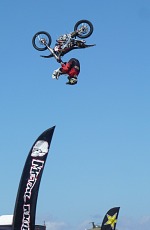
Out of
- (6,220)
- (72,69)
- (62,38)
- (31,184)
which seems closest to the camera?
(31,184)

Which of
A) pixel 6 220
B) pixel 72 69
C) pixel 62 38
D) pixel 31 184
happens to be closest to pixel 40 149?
pixel 31 184

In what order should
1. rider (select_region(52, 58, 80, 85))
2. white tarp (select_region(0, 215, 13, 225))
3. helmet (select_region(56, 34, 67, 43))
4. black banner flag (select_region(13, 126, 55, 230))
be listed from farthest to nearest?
white tarp (select_region(0, 215, 13, 225)) < helmet (select_region(56, 34, 67, 43)) < rider (select_region(52, 58, 80, 85)) < black banner flag (select_region(13, 126, 55, 230))

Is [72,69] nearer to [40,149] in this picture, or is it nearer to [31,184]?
[40,149]

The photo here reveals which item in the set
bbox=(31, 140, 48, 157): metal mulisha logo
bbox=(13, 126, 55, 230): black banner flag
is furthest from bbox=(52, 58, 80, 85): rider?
bbox=(31, 140, 48, 157): metal mulisha logo

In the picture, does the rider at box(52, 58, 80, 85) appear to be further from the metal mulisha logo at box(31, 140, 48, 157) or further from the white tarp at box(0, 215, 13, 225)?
the white tarp at box(0, 215, 13, 225)

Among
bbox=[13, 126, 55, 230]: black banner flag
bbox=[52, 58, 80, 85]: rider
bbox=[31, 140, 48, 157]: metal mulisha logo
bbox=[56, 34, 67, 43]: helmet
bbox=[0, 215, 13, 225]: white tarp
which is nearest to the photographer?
bbox=[13, 126, 55, 230]: black banner flag

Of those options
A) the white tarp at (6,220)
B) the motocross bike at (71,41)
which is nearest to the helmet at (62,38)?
the motocross bike at (71,41)

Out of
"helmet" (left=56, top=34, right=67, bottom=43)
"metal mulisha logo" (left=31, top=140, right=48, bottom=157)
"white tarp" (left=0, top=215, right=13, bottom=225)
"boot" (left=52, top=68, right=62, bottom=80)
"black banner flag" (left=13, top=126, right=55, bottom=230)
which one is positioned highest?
"helmet" (left=56, top=34, right=67, bottom=43)

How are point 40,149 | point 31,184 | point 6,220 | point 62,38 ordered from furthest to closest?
point 6,220
point 62,38
point 40,149
point 31,184

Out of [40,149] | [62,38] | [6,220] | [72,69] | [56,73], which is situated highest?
[62,38]

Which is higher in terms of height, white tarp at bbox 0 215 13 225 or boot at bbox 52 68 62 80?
boot at bbox 52 68 62 80

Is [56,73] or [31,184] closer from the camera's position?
[31,184]

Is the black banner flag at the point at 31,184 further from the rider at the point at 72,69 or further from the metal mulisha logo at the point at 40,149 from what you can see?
the rider at the point at 72,69

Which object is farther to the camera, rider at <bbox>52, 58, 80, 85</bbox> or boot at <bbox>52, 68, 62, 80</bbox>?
boot at <bbox>52, 68, 62, 80</bbox>
